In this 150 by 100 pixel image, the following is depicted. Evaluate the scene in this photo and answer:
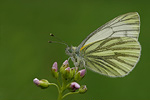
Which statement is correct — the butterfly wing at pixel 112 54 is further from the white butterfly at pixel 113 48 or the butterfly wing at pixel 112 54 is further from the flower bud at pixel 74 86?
the flower bud at pixel 74 86

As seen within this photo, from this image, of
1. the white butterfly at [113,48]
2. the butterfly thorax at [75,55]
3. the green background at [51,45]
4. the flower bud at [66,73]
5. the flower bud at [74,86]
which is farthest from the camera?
the green background at [51,45]

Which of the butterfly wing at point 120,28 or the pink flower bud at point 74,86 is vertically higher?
the butterfly wing at point 120,28

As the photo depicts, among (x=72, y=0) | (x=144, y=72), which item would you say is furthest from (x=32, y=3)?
(x=144, y=72)

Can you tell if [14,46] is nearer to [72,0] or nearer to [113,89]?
[113,89]

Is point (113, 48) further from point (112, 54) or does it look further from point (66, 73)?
point (66, 73)

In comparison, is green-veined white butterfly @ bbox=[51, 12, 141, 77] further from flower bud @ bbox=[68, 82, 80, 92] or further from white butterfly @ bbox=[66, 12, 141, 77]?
flower bud @ bbox=[68, 82, 80, 92]

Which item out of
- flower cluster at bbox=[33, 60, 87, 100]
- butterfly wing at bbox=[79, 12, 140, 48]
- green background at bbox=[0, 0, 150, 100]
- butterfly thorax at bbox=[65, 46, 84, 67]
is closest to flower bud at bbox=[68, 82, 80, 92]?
flower cluster at bbox=[33, 60, 87, 100]

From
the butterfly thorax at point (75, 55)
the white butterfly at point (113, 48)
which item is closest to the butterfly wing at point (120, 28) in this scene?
the white butterfly at point (113, 48)
